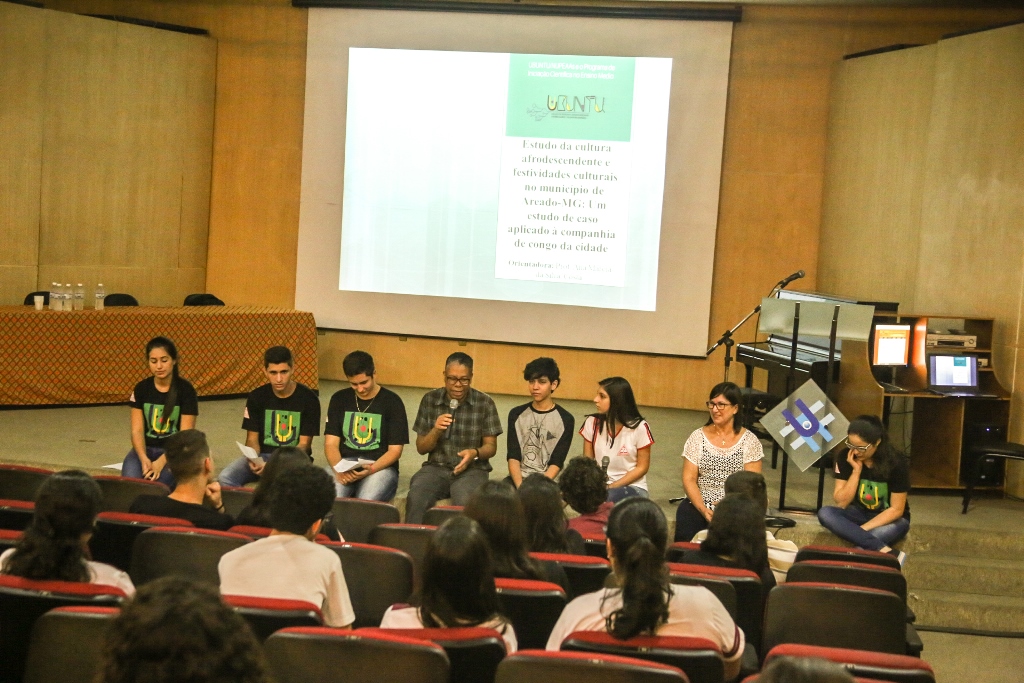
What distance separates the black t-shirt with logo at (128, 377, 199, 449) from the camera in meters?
5.14

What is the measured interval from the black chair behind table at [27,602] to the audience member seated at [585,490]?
211 cm

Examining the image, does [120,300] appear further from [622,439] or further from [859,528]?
[859,528]

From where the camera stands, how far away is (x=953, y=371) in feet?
20.6

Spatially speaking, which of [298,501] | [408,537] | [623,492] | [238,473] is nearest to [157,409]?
[238,473]

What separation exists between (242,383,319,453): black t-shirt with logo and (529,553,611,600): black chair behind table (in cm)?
232

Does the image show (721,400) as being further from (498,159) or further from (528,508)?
(498,159)

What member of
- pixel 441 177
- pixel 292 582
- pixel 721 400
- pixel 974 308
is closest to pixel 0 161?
pixel 441 177

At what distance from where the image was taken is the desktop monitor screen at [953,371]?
6238mm

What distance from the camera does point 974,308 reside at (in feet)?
22.1

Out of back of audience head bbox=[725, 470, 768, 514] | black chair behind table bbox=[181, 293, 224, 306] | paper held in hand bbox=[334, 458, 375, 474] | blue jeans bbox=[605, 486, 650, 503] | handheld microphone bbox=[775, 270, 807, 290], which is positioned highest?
handheld microphone bbox=[775, 270, 807, 290]

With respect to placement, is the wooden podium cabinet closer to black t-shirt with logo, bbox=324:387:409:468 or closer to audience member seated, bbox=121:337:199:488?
black t-shirt with logo, bbox=324:387:409:468

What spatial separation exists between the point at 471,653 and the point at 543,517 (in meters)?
1.21

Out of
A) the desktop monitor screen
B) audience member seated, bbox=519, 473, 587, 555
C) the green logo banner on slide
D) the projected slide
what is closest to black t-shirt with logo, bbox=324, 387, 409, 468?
audience member seated, bbox=519, 473, 587, 555

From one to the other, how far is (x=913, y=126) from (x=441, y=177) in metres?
4.03
